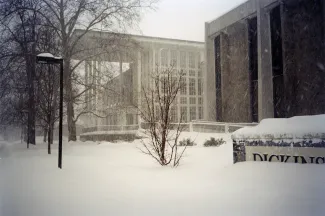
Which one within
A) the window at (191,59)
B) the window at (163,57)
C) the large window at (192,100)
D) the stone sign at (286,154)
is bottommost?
the stone sign at (286,154)

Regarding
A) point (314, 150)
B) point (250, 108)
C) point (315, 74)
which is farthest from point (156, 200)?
point (250, 108)

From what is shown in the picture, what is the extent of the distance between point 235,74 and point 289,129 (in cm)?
1508

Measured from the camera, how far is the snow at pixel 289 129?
167 inches

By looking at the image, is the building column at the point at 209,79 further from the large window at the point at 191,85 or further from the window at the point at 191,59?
the large window at the point at 191,85

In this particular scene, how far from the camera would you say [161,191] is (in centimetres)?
395

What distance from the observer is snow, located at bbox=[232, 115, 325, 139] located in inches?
167

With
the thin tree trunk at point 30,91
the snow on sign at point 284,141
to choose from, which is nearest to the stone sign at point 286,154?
the snow on sign at point 284,141

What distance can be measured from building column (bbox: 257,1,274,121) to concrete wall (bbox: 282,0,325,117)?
46.9 inches

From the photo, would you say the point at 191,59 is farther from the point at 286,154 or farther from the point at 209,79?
the point at 286,154

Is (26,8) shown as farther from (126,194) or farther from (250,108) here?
(250,108)

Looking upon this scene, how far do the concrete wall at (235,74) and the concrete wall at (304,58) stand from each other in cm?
348

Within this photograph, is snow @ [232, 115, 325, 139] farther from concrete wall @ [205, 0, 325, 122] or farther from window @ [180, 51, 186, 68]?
window @ [180, 51, 186, 68]

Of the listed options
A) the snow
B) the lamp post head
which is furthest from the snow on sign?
the lamp post head

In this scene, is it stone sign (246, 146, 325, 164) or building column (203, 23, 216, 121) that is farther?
building column (203, 23, 216, 121)
